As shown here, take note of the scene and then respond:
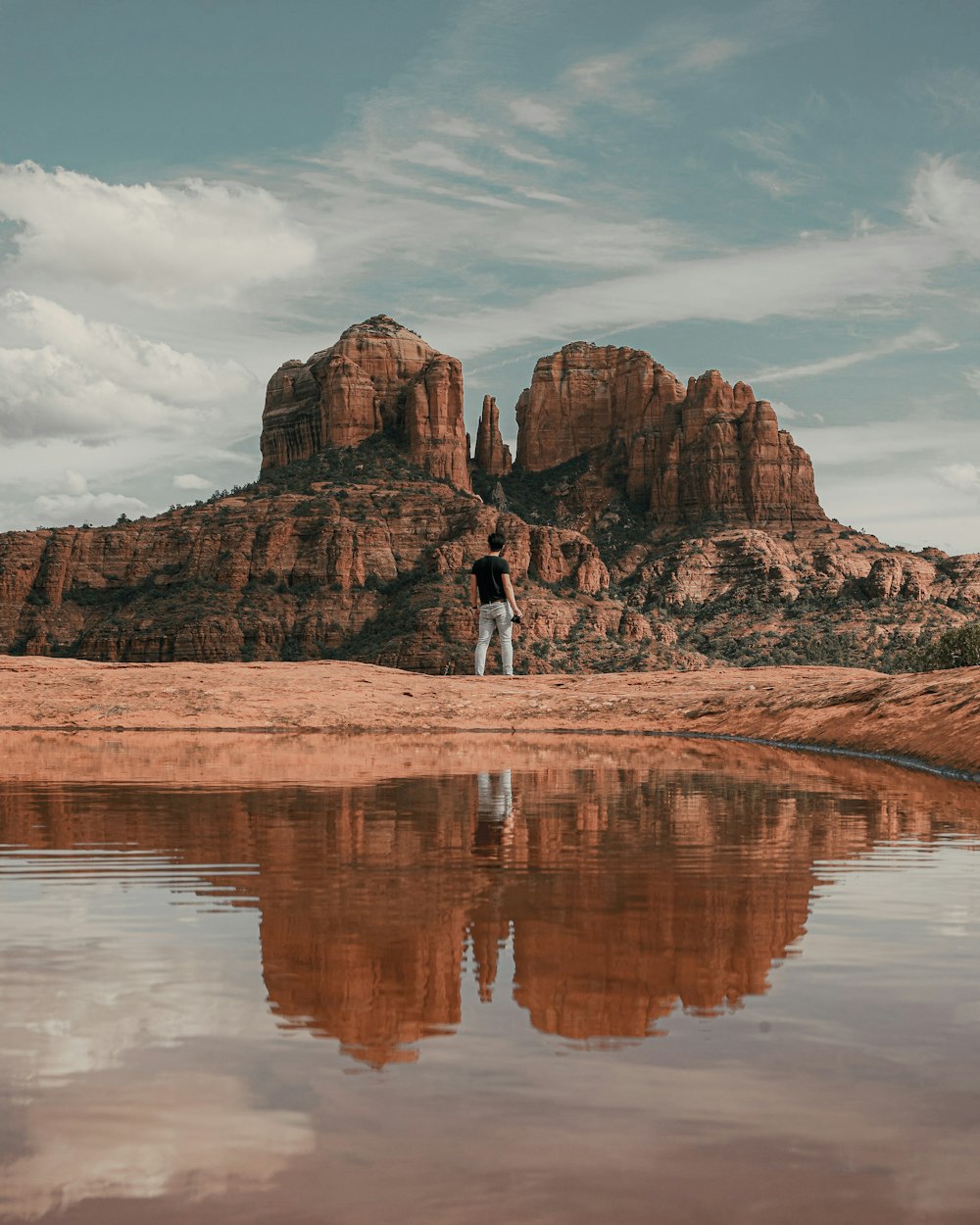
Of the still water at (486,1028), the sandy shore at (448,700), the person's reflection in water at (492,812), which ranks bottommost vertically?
the still water at (486,1028)

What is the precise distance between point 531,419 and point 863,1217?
182598 mm

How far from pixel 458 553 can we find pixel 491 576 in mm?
85475

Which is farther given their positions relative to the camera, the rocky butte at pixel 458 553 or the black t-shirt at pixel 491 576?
the rocky butte at pixel 458 553

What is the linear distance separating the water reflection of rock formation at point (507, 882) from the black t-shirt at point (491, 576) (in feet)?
53.3

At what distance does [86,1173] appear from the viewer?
322 cm

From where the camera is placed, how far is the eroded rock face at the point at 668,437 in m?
158

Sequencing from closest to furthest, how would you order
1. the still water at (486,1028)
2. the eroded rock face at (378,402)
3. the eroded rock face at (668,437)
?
the still water at (486,1028), the eroded rock face at (378,402), the eroded rock face at (668,437)

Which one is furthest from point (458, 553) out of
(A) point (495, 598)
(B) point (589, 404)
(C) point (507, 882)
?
(C) point (507, 882)

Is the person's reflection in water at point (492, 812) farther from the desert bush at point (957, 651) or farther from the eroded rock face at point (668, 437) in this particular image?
the eroded rock face at point (668, 437)

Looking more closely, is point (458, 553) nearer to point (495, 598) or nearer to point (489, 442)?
point (489, 442)

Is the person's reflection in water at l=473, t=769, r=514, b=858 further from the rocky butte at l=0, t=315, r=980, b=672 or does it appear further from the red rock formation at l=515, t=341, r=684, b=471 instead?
the red rock formation at l=515, t=341, r=684, b=471

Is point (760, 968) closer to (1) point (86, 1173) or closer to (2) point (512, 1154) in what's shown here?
(2) point (512, 1154)

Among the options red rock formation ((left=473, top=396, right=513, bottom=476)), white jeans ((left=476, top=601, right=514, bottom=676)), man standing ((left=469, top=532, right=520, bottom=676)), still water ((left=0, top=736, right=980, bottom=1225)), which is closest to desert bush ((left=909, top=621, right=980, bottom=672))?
white jeans ((left=476, top=601, right=514, bottom=676))

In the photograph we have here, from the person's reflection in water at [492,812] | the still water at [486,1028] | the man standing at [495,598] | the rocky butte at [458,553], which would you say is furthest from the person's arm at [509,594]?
the rocky butte at [458,553]
